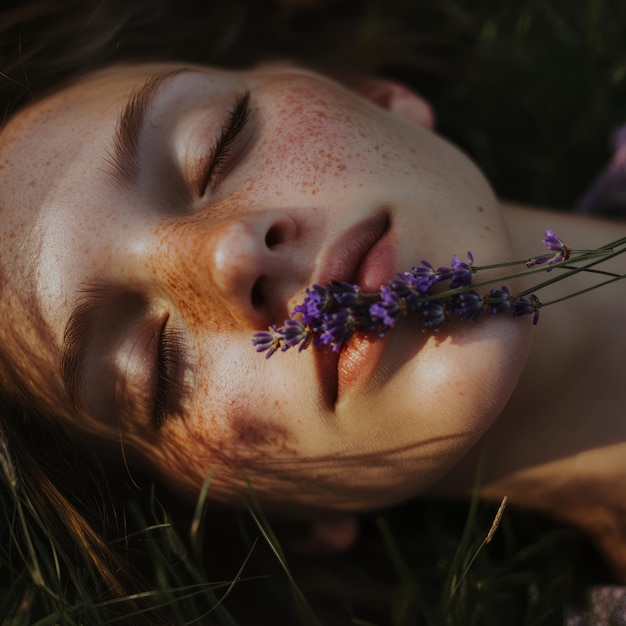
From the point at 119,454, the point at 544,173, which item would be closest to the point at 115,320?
the point at 119,454

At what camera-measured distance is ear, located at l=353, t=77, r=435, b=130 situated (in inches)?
112

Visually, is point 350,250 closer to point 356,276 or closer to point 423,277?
point 356,276

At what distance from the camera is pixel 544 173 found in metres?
3.95

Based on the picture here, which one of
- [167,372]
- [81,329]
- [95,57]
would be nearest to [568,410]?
[167,372]

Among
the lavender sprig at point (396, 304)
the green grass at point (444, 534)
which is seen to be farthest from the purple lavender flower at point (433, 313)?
the green grass at point (444, 534)

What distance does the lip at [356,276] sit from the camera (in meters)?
1.79

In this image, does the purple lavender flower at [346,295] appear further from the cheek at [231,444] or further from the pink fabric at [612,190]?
the pink fabric at [612,190]

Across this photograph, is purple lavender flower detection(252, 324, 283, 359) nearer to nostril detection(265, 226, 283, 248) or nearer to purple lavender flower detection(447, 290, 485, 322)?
nostril detection(265, 226, 283, 248)

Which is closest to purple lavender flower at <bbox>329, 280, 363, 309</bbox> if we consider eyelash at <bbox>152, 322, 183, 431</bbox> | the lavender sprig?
the lavender sprig

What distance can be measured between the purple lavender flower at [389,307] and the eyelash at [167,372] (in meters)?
0.70

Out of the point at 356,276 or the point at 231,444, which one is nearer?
the point at 356,276

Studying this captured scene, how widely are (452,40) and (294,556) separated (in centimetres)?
310

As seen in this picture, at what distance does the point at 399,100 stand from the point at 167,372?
1.64 meters

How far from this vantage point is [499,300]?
1681mm
